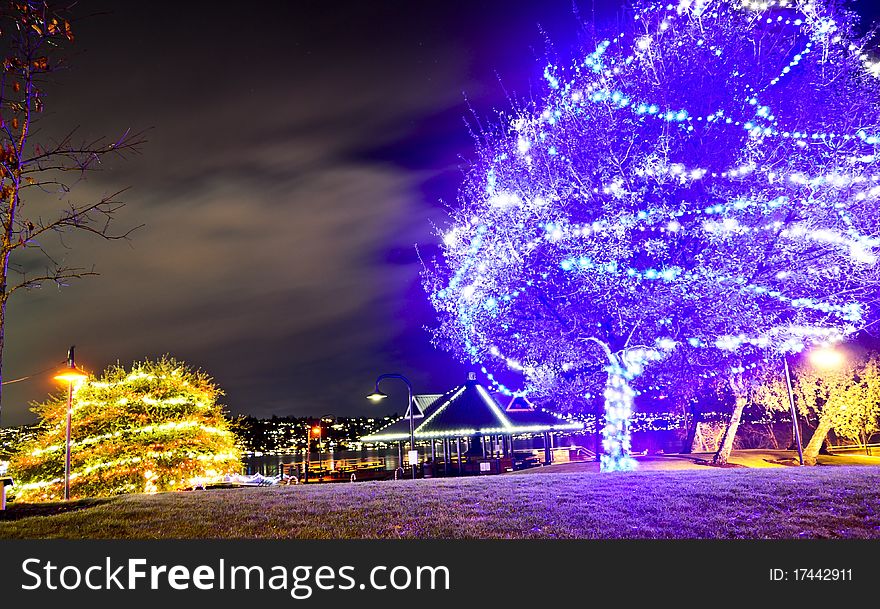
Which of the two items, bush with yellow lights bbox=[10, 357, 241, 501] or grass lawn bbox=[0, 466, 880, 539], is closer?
grass lawn bbox=[0, 466, 880, 539]

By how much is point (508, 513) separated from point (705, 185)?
14.2m

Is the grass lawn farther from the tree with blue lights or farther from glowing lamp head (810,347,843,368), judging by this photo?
glowing lamp head (810,347,843,368)

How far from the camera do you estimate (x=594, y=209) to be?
21500 mm

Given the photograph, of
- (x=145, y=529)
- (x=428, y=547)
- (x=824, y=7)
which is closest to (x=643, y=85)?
(x=824, y=7)

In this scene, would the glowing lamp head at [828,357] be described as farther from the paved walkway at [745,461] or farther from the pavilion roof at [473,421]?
the pavilion roof at [473,421]

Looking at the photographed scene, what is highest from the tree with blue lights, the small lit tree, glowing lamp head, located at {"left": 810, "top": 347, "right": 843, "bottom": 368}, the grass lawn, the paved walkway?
the tree with blue lights

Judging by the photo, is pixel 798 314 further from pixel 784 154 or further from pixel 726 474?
pixel 726 474

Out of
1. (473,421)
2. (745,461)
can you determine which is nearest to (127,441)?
(473,421)

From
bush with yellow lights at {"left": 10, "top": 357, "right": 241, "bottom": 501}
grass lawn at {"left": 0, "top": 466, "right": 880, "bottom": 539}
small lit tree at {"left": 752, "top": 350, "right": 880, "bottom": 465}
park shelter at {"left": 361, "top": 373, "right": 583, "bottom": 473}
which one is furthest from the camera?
park shelter at {"left": 361, "top": 373, "right": 583, "bottom": 473}

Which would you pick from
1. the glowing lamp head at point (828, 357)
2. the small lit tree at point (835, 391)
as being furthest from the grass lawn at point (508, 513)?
the small lit tree at point (835, 391)

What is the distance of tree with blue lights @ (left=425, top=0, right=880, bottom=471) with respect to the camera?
20250mm

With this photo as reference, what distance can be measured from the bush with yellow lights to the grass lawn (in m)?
12.6

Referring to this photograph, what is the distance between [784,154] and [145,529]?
19898 millimetres

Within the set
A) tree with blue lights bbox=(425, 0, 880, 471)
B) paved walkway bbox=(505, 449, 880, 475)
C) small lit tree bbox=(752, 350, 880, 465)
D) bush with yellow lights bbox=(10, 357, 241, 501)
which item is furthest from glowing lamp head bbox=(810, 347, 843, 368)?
bush with yellow lights bbox=(10, 357, 241, 501)
